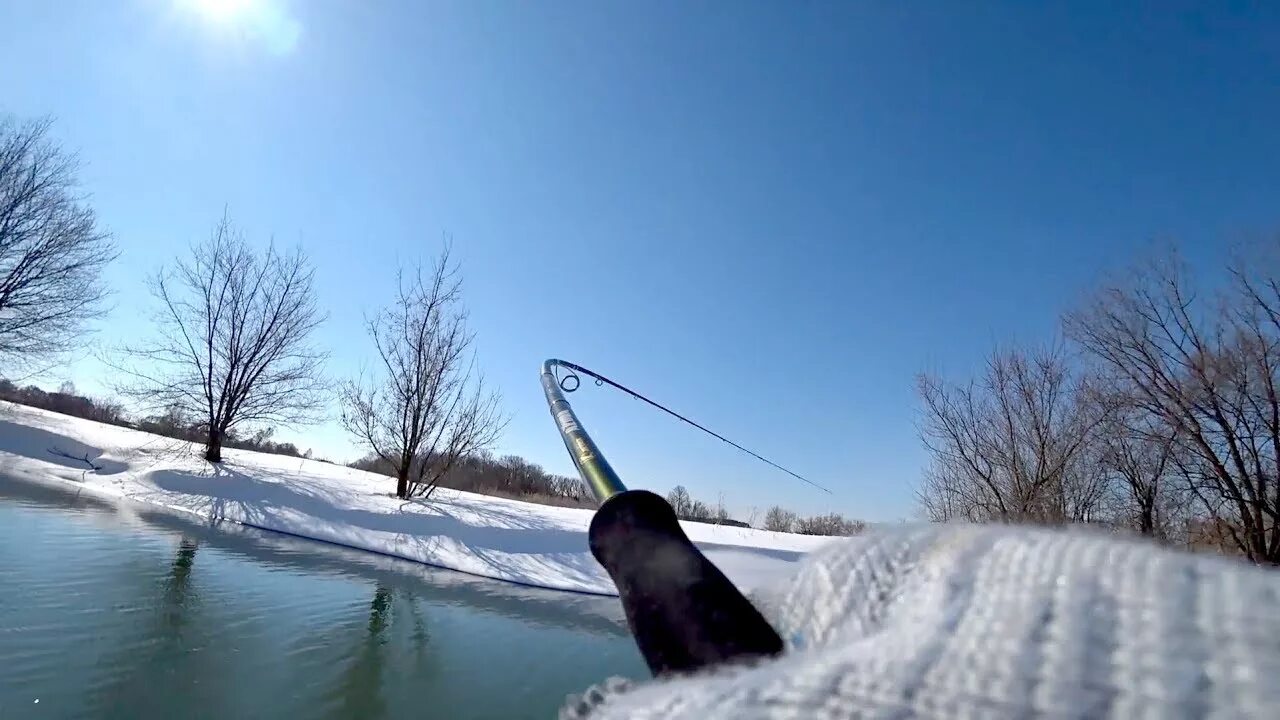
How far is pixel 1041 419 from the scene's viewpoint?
875 centimetres

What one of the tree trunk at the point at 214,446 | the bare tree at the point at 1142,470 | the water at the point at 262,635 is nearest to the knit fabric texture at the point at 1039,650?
the water at the point at 262,635

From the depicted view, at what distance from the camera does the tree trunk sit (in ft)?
40.7

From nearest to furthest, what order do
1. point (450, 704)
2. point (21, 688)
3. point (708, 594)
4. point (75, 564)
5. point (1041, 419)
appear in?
point (708, 594)
point (21, 688)
point (450, 704)
point (75, 564)
point (1041, 419)

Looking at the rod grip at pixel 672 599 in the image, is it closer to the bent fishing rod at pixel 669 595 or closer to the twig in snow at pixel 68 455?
the bent fishing rod at pixel 669 595

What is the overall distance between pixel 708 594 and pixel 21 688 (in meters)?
4.03

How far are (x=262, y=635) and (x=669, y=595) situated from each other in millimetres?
4453

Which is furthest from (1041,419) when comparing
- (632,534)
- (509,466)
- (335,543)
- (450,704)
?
(509,466)

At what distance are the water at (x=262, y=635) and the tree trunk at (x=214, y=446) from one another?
251 inches

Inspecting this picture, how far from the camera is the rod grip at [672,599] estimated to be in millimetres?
586

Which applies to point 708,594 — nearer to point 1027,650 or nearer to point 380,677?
point 1027,650

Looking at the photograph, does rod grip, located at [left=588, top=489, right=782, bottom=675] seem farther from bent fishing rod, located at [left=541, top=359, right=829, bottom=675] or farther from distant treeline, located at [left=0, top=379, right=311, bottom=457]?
distant treeline, located at [left=0, top=379, right=311, bottom=457]

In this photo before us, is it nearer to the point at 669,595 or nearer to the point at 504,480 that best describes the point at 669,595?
the point at 669,595

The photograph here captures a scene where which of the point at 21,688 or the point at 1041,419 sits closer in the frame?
the point at 21,688

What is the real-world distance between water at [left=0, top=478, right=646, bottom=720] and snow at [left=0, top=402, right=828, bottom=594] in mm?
907
